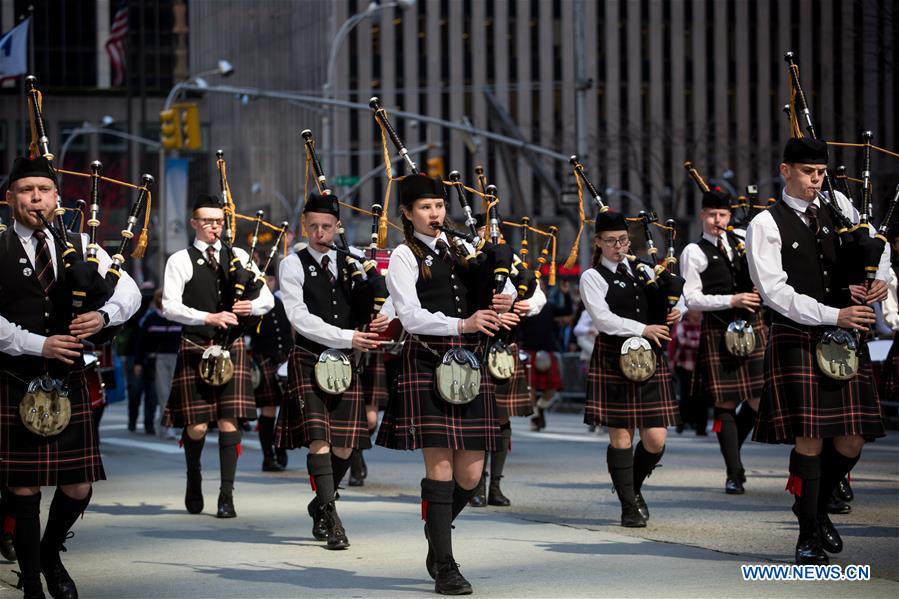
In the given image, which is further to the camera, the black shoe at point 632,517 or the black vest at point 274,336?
the black vest at point 274,336

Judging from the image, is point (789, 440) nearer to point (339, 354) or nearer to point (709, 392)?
point (339, 354)

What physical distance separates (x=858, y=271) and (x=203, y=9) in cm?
7447

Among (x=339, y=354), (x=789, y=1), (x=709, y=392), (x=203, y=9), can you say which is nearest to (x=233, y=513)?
(x=339, y=354)

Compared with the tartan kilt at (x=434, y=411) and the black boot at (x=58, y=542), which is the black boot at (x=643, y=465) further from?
the black boot at (x=58, y=542)

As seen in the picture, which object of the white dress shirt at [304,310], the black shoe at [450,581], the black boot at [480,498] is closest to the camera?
the black shoe at [450,581]

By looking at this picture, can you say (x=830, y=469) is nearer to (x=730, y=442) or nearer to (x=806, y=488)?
(x=806, y=488)

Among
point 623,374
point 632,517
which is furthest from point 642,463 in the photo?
point 623,374

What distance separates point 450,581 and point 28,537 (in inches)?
73.9

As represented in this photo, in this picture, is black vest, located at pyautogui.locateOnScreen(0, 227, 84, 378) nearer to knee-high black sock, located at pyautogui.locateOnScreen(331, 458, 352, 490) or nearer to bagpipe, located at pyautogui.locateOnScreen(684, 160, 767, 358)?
knee-high black sock, located at pyautogui.locateOnScreen(331, 458, 352, 490)

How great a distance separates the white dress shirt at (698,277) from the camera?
10789 millimetres

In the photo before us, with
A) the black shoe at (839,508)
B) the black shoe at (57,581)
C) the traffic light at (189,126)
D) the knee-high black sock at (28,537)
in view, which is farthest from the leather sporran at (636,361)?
the traffic light at (189,126)

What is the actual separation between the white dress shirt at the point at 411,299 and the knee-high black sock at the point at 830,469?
2.02 metres

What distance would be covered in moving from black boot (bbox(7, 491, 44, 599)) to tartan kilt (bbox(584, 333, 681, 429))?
3.78m

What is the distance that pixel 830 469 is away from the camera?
7629 millimetres
